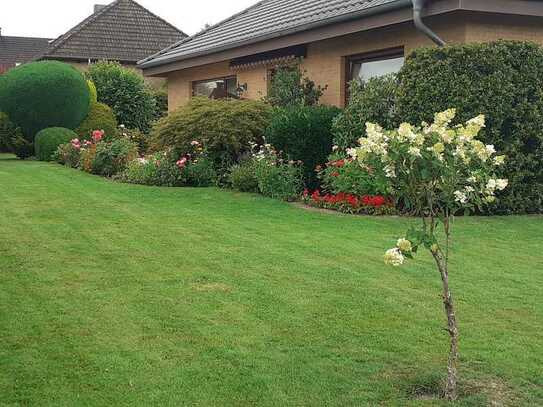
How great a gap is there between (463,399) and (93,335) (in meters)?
2.38

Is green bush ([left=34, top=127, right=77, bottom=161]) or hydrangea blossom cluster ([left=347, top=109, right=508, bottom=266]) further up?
hydrangea blossom cluster ([left=347, top=109, right=508, bottom=266])

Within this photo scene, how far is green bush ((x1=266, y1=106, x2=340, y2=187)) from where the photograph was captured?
12.4 m

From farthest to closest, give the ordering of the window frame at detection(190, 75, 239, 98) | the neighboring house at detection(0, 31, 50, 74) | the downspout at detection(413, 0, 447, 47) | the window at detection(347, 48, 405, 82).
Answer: the neighboring house at detection(0, 31, 50, 74)
the window frame at detection(190, 75, 239, 98)
the window at detection(347, 48, 405, 82)
the downspout at detection(413, 0, 447, 47)

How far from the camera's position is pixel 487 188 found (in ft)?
13.0

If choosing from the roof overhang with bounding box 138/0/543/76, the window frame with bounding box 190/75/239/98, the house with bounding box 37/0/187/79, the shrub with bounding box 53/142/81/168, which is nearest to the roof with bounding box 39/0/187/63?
the house with bounding box 37/0/187/79

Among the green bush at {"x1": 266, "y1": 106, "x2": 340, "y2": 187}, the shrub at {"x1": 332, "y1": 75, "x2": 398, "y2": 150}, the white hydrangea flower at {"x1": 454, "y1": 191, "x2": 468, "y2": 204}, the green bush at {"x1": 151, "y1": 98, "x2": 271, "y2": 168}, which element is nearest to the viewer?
the white hydrangea flower at {"x1": 454, "y1": 191, "x2": 468, "y2": 204}

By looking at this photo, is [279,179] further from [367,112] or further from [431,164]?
[431,164]

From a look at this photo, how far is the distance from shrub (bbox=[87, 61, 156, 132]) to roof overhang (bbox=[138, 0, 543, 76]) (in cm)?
626

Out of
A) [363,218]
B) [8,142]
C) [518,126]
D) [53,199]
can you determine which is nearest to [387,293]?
[363,218]

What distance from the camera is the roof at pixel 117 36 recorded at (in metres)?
35.6

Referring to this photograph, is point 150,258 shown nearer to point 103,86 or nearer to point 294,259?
point 294,259

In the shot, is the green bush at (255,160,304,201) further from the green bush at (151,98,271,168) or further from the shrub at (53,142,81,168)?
the shrub at (53,142,81,168)

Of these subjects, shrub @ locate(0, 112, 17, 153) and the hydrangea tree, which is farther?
shrub @ locate(0, 112, 17, 153)

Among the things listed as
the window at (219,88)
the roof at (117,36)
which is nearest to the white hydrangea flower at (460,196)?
the window at (219,88)
